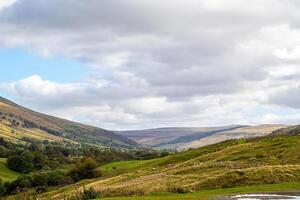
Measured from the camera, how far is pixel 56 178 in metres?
145

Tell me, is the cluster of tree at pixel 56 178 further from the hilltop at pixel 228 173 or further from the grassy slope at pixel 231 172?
the grassy slope at pixel 231 172

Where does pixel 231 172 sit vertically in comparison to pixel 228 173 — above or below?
above


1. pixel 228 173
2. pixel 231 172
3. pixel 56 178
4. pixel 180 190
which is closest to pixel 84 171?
pixel 56 178

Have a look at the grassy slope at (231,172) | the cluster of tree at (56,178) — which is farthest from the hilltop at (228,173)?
the cluster of tree at (56,178)

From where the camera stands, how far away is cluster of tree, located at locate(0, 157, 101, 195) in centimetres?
13312

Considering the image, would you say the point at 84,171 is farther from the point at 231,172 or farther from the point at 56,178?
the point at 231,172

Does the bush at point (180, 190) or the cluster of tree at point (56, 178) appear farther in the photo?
the cluster of tree at point (56, 178)

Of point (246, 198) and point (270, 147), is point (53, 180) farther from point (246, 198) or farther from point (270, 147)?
point (246, 198)

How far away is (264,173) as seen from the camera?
54281 mm

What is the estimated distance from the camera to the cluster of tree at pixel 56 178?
133m

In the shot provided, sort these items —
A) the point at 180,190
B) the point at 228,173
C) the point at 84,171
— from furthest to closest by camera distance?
the point at 84,171, the point at 228,173, the point at 180,190

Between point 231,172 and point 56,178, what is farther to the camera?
point 56,178

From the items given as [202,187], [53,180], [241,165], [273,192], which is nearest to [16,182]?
[53,180]

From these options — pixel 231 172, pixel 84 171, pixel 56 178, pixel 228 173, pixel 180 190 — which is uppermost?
pixel 231 172
